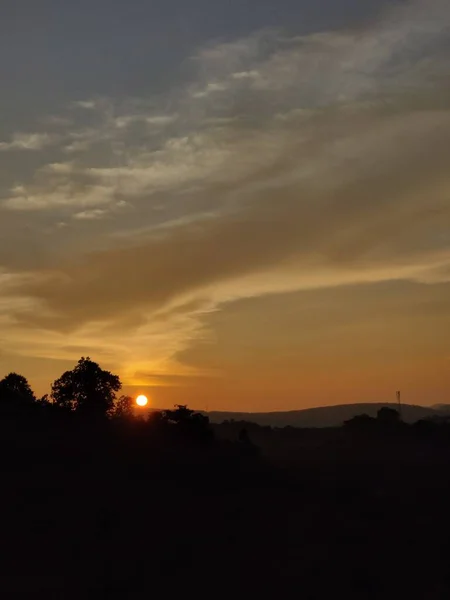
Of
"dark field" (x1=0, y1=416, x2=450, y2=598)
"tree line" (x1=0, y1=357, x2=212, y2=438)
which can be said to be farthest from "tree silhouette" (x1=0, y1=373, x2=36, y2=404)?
"dark field" (x1=0, y1=416, x2=450, y2=598)

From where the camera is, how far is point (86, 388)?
5822 centimetres

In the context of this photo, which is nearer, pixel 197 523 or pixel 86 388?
pixel 197 523

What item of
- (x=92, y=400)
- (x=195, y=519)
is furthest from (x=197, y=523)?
(x=92, y=400)

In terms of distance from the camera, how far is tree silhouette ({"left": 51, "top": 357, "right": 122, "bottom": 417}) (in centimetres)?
5719

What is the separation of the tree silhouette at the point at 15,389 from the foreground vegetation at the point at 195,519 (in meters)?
8.00

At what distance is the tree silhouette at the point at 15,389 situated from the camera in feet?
188

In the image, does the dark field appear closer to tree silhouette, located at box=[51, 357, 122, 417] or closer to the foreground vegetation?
the foreground vegetation

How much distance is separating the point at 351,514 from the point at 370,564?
5.32 m

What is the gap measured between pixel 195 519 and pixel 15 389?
114ft

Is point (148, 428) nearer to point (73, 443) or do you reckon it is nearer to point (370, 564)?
point (73, 443)

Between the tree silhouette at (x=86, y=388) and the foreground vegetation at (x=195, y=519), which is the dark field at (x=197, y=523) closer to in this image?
the foreground vegetation at (x=195, y=519)

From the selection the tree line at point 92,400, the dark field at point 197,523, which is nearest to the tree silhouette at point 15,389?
the tree line at point 92,400

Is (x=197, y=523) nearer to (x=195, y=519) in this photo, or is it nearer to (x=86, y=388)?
(x=195, y=519)

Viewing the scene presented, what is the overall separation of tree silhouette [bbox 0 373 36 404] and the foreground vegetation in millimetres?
8004
